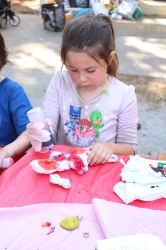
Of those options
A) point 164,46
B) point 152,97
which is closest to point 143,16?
point 164,46

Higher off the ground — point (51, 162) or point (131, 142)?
point (51, 162)

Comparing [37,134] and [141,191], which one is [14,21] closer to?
[37,134]

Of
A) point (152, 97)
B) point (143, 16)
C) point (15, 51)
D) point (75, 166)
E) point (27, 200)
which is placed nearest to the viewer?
point (27, 200)

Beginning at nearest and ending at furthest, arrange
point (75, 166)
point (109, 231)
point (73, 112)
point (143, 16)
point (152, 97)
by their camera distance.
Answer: point (109, 231), point (75, 166), point (73, 112), point (152, 97), point (143, 16)

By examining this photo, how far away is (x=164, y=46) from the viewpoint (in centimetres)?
440

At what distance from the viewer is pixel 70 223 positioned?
91 cm

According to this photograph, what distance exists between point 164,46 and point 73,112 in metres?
3.32

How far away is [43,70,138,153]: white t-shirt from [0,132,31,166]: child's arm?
16 centimetres

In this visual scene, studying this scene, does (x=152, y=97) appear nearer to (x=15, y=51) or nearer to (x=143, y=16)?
(x=15, y=51)

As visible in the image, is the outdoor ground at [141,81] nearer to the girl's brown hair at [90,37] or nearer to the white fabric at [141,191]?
the girl's brown hair at [90,37]

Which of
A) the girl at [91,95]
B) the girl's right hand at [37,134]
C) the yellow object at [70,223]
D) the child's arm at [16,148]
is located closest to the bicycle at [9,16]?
the girl at [91,95]

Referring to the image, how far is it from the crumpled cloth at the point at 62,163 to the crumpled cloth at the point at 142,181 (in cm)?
11

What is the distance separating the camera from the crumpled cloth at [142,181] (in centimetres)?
100

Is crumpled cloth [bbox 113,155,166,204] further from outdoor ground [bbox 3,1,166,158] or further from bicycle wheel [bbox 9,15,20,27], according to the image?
bicycle wheel [bbox 9,15,20,27]
